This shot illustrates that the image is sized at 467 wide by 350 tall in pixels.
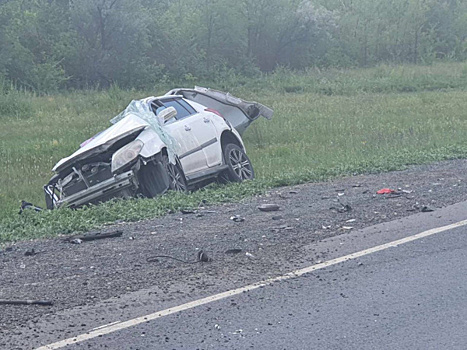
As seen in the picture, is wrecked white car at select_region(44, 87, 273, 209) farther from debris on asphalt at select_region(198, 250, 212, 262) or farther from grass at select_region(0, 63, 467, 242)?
debris on asphalt at select_region(198, 250, 212, 262)

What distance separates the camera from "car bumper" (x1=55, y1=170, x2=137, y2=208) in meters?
10.2

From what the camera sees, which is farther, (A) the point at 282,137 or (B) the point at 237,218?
(A) the point at 282,137

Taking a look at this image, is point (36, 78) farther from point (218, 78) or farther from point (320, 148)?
point (320, 148)

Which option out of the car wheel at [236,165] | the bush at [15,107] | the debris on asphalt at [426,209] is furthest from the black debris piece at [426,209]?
the bush at [15,107]

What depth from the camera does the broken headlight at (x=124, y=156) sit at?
1017cm

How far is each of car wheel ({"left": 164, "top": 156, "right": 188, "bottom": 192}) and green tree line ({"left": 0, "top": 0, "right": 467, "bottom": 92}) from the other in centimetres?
2636

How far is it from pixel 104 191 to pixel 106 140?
0.77m

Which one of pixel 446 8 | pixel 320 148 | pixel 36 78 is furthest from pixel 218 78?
pixel 320 148

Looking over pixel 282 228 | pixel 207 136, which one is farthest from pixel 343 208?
pixel 207 136

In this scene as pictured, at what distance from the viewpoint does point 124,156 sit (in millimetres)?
10227

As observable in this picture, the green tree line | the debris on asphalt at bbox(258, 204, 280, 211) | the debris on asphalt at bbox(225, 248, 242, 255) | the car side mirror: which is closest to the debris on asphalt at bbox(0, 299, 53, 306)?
the debris on asphalt at bbox(225, 248, 242, 255)

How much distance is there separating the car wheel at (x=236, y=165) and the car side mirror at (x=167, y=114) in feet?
3.92

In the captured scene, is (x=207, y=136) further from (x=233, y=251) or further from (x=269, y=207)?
(x=233, y=251)

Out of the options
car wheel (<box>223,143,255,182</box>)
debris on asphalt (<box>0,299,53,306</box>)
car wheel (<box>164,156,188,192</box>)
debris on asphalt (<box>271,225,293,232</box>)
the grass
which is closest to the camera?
debris on asphalt (<box>0,299,53,306</box>)
